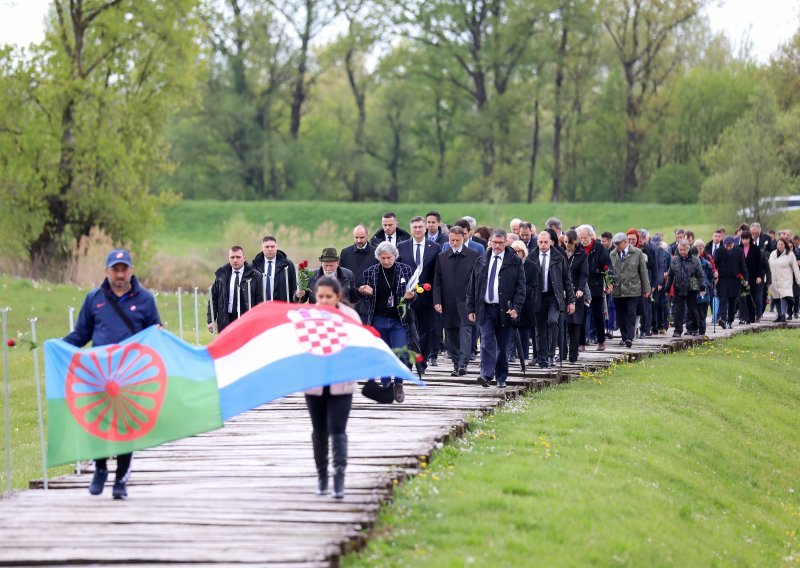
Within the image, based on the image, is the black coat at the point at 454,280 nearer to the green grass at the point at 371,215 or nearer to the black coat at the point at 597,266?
the black coat at the point at 597,266

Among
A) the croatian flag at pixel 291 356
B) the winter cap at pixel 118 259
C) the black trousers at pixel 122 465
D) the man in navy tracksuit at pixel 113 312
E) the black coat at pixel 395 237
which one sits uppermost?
the black coat at pixel 395 237

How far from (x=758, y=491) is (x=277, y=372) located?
7586mm

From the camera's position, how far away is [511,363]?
2306 centimetres

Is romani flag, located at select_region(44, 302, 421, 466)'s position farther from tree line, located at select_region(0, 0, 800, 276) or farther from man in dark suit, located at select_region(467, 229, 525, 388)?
tree line, located at select_region(0, 0, 800, 276)

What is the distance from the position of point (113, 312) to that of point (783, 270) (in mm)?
23341

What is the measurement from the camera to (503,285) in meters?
18.7

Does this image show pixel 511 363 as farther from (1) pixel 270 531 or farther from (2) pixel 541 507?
(1) pixel 270 531

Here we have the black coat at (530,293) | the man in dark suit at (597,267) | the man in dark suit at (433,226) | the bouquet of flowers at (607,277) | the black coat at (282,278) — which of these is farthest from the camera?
the bouquet of flowers at (607,277)

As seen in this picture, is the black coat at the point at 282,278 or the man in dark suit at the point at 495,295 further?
the black coat at the point at 282,278

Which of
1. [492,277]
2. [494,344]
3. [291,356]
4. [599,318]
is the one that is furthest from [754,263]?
[291,356]

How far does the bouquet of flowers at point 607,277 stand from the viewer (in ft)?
80.8

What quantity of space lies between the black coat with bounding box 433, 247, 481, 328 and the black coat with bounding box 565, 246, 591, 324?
10.7 feet

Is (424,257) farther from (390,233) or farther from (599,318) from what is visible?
(599,318)

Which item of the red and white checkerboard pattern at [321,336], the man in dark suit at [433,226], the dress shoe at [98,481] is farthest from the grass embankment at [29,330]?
the man in dark suit at [433,226]
